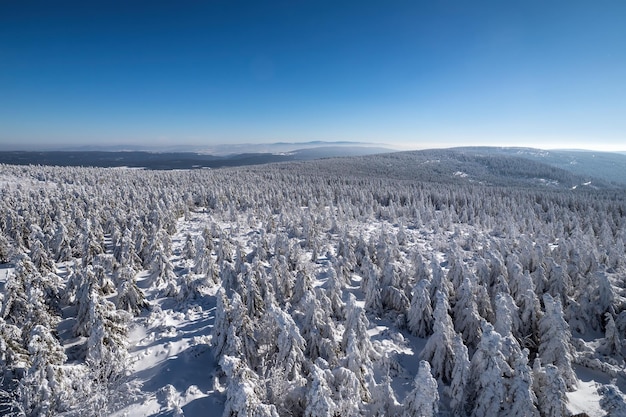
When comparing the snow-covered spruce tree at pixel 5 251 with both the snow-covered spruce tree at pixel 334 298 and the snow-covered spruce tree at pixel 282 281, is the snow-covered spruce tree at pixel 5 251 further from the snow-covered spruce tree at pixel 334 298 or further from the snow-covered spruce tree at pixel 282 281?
the snow-covered spruce tree at pixel 334 298

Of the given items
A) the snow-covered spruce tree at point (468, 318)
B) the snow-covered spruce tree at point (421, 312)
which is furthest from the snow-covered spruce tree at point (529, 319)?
the snow-covered spruce tree at point (421, 312)

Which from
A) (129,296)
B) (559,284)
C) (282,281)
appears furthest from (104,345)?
(559,284)

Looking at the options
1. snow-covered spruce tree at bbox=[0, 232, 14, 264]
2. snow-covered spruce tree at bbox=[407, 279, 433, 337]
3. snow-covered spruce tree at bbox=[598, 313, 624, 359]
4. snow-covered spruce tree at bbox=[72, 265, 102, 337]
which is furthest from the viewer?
snow-covered spruce tree at bbox=[0, 232, 14, 264]

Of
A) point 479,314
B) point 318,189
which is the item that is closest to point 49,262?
point 479,314

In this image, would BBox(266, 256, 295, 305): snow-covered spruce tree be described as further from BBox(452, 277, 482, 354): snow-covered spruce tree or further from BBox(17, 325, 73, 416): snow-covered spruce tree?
BBox(17, 325, 73, 416): snow-covered spruce tree

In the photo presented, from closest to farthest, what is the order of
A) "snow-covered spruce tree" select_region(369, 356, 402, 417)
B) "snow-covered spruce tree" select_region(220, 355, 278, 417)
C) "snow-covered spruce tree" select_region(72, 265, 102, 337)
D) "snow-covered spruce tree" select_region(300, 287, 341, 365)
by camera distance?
"snow-covered spruce tree" select_region(220, 355, 278, 417)
"snow-covered spruce tree" select_region(369, 356, 402, 417)
"snow-covered spruce tree" select_region(300, 287, 341, 365)
"snow-covered spruce tree" select_region(72, 265, 102, 337)

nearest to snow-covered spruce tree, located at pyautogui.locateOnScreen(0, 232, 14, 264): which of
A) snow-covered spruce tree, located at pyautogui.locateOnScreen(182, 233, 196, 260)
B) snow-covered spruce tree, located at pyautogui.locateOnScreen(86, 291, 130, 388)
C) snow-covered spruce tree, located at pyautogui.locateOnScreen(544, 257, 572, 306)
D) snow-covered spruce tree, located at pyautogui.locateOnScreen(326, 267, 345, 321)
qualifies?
snow-covered spruce tree, located at pyautogui.locateOnScreen(182, 233, 196, 260)

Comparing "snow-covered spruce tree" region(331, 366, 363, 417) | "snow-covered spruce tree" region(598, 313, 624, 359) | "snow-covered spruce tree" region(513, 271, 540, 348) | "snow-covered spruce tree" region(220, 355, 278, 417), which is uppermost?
"snow-covered spruce tree" region(220, 355, 278, 417)

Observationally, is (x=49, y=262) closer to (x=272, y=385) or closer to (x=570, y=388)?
(x=272, y=385)
